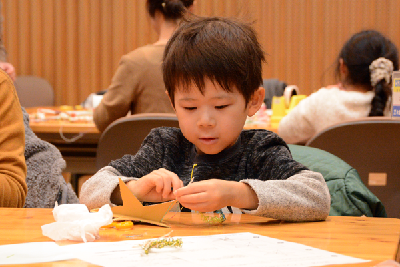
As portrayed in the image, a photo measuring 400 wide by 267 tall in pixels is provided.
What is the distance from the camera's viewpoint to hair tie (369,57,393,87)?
7.71 feet

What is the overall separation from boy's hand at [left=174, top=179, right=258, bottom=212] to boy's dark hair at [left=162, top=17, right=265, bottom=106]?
Result: 27 centimetres

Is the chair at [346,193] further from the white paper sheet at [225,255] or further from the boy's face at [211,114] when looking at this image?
the white paper sheet at [225,255]

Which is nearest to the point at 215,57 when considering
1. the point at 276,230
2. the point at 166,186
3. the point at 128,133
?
the point at 166,186

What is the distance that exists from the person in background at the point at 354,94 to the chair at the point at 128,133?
806 mm

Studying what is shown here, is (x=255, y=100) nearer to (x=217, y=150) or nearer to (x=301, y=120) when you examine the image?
(x=217, y=150)

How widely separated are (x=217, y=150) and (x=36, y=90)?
5.07m

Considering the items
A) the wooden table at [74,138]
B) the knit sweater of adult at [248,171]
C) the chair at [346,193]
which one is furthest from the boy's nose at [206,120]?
the wooden table at [74,138]

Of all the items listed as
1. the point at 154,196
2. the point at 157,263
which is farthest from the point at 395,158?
the point at 157,263

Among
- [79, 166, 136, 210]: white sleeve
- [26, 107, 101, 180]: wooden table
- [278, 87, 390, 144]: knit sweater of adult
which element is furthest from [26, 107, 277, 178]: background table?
[79, 166, 136, 210]: white sleeve

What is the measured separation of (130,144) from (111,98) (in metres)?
0.69

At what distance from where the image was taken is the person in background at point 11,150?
46.8 inches

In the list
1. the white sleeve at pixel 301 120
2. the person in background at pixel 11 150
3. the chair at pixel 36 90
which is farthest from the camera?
the chair at pixel 36 90

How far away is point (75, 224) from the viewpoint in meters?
0.75

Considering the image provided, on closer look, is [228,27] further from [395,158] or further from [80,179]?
[80,179]
